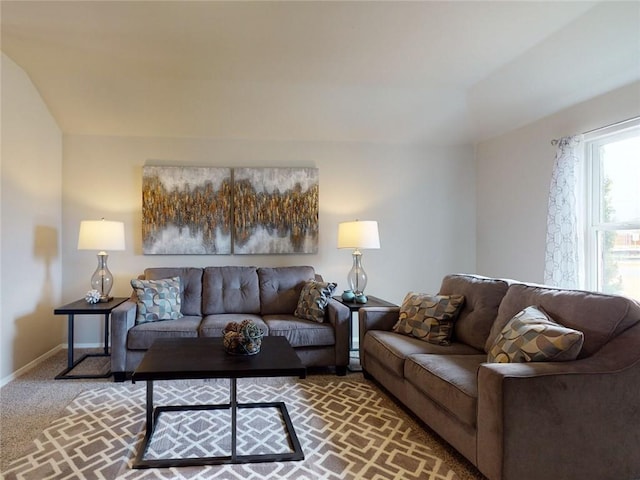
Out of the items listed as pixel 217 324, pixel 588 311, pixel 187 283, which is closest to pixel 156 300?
pixel 187 283

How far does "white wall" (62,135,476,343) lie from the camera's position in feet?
13.8

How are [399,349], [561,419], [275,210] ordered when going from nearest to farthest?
[561,419], [399,349], [275,210]

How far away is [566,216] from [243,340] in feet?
9.01

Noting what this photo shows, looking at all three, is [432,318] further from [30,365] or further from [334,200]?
[30,365]

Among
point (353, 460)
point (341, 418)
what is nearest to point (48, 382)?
point (341, 418)

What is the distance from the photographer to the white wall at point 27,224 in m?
3.19

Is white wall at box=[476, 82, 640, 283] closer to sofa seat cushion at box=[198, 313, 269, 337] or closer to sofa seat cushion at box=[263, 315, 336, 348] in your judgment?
sofa seat cushion at box=[263, 315, 336, 348]

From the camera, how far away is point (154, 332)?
3.28 m

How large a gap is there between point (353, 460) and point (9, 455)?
1793 mm

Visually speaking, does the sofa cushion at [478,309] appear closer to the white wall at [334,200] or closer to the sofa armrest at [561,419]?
the sofa armrest at [561,419]

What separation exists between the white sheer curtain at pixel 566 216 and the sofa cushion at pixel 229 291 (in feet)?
8.73

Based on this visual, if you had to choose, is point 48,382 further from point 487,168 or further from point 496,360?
point 487,168

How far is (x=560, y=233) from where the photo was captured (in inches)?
131

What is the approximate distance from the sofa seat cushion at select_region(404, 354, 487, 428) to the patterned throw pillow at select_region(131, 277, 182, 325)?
2122 millimetres
